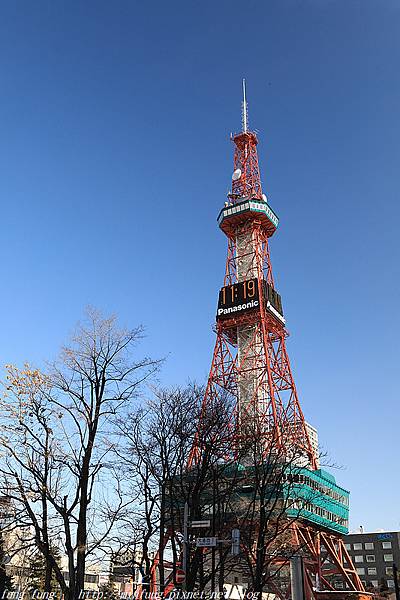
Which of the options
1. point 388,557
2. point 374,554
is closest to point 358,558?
point 374,554

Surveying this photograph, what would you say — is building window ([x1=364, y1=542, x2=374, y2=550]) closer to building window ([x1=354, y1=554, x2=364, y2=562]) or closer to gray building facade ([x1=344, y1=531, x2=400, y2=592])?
gray building facade ([x1=344, y1=531, x2=400, y2=592])

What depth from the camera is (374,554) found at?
96000 mm

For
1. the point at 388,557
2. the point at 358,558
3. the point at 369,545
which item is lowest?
the point at 358,558

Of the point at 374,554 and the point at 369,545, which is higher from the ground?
the point at 369,545

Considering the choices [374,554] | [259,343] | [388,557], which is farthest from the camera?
[374,554]

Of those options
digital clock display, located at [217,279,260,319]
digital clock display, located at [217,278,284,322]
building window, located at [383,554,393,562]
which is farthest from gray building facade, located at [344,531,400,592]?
digital clock display, located at [217,279,260,319]

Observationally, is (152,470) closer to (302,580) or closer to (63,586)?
(63,586)

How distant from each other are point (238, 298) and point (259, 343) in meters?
6.13

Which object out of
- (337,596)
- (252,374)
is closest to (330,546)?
(337,596)

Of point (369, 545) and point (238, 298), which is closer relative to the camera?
point (238, 298)

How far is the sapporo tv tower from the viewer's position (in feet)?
184

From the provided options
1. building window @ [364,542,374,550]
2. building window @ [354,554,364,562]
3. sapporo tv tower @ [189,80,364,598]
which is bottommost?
building window @ [354,554,364,562]

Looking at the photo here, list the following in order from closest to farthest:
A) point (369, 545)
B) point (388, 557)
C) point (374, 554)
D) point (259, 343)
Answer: point (259, 343), point (388, 557), point (374, 554), point (369, 545)

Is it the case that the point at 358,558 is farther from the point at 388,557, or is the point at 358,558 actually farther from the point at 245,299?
the point at 245,299
